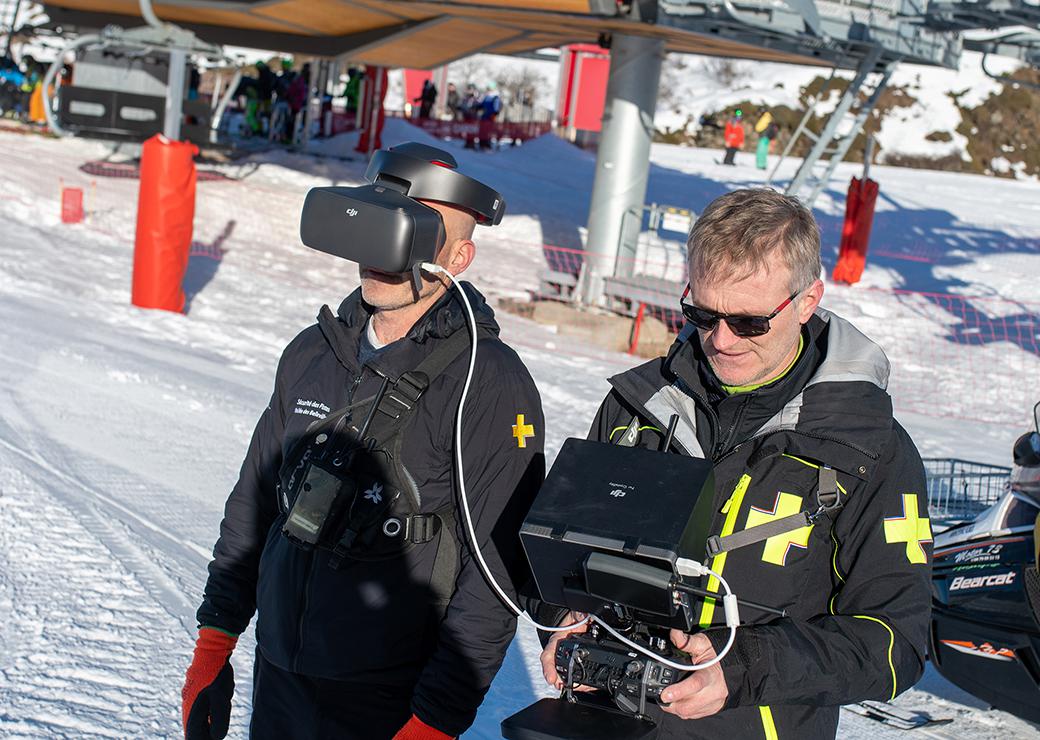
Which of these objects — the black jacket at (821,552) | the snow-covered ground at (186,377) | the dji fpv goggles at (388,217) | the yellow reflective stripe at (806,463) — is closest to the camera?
the black jacket at (821,552)

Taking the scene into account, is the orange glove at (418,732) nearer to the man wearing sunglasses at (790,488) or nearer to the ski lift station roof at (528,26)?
the man wearing sunglasses at (790,488)

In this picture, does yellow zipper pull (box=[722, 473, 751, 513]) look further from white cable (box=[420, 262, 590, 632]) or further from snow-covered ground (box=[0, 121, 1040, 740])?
snow-covered ground (box=[0, 121, 1040, 740])

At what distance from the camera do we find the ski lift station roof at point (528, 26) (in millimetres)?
12844

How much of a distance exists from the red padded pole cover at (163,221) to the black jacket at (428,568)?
910 centimetres

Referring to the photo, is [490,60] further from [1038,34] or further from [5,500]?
[5,500]

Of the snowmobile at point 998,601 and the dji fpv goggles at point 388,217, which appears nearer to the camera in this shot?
the dji fpv goggles at point 388,217

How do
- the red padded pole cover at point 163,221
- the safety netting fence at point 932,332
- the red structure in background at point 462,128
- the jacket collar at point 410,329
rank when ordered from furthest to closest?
the red structure in background at point 462,128 → the safety netting fence at point 932,332 → the red padded pole cover at point 163,221 → the jacket collar at point 410,329

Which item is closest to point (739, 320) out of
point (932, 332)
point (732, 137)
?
point (932, 332)

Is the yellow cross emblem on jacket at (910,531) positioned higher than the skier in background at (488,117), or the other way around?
the skier in background at (488,117)

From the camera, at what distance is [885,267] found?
20.0m

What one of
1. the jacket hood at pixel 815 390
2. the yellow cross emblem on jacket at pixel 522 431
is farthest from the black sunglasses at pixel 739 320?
the yellow cross emblem on jacket at pixel 522 431

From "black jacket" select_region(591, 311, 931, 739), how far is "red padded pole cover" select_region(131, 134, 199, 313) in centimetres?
985

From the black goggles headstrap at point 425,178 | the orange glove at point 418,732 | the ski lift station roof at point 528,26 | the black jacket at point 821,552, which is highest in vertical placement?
the ski lift station roof at point 528,26

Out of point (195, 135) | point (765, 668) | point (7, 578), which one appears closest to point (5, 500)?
point (7, 578)
